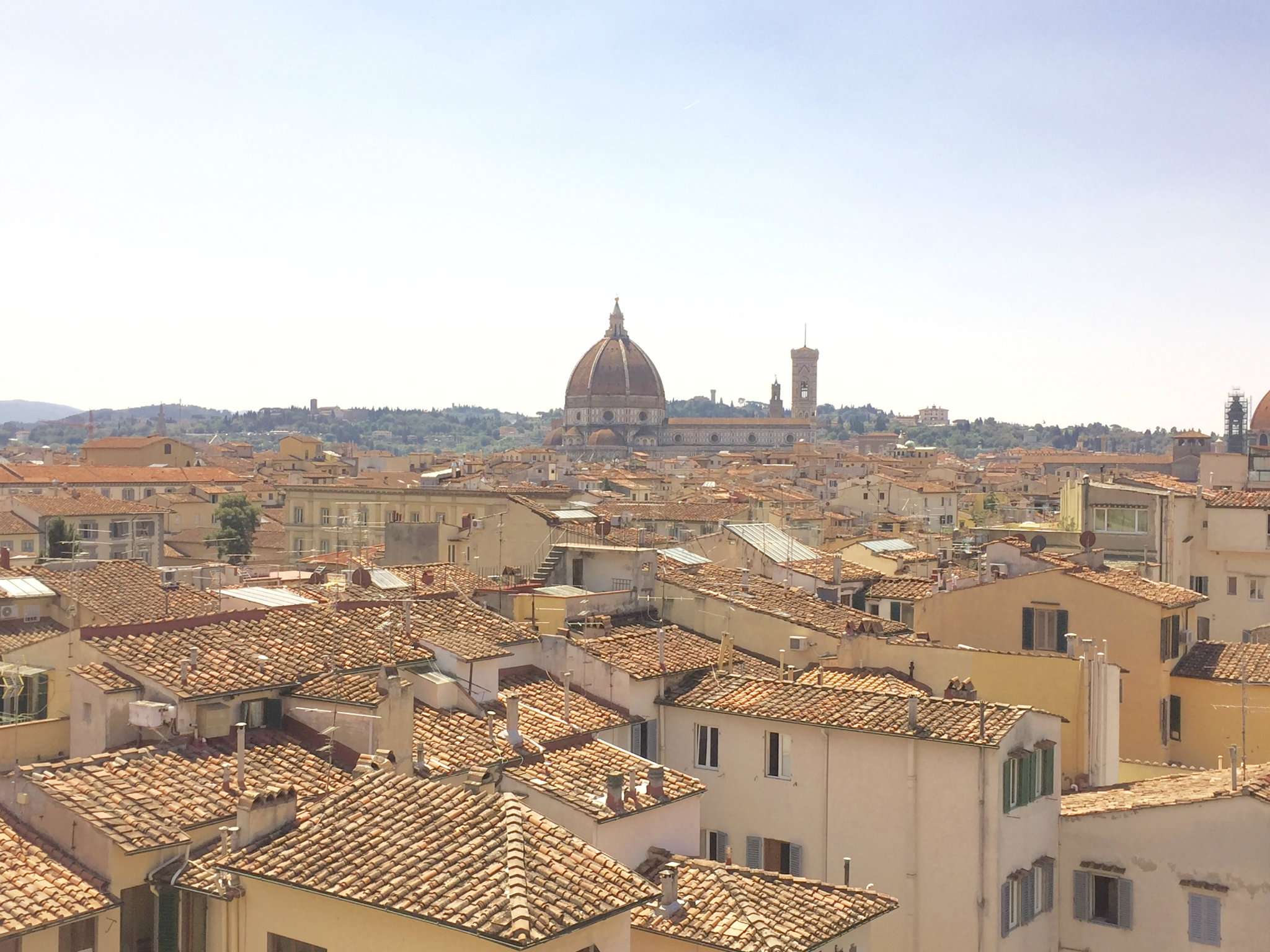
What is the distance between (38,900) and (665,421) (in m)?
154

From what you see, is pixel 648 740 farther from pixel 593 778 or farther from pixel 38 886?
pixel 38 886

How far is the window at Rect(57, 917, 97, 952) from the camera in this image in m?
9.77

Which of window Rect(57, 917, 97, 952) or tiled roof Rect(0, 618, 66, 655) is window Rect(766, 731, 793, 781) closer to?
window Rect(57, 917, 97, 952)

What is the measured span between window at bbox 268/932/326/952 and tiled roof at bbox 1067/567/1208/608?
1352 centimetres

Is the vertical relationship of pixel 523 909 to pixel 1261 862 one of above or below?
above

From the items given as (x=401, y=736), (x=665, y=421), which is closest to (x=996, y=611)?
(x=401, y=736)

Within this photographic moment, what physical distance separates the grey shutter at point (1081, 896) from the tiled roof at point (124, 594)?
11.0m

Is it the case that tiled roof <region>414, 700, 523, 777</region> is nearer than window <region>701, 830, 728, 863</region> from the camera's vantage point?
Yes

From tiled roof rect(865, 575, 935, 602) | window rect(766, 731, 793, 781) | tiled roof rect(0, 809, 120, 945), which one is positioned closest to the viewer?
tiled roof rect(0, 809, 120, 945)

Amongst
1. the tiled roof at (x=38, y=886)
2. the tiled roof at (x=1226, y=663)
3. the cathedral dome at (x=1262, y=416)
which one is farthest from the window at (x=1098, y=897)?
the cathedral dome at (x=1262, y=416)

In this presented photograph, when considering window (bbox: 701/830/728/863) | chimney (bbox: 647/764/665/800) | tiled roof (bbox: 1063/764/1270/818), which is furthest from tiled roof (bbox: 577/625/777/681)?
tiled roof (bbox: 1063/764/1270/818)

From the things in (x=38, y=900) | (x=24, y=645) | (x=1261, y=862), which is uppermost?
(x=24, y=645)

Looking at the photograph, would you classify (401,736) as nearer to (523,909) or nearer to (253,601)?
(523,909)

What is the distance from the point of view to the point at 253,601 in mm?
19406
